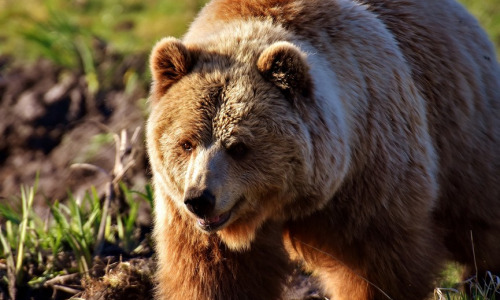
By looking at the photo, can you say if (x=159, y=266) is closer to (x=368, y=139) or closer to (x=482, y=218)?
(x=368, y=139)

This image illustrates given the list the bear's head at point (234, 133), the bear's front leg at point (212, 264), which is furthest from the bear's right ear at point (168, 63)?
the bear's front leg at point (212, 264)

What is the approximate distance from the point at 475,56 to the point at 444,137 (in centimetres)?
78

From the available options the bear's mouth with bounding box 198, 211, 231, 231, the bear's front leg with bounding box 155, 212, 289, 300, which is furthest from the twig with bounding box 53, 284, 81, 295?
the bear's mouth with bounding box 198, 211, 231, 231

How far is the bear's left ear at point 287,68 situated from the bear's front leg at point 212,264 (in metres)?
0.90

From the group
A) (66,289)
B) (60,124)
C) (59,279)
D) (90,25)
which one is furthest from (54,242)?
(90,25)

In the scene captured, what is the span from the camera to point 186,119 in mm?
4355

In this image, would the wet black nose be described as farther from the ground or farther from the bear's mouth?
the ground

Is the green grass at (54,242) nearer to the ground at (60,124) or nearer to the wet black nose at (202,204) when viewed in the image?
the ground at (60,124)

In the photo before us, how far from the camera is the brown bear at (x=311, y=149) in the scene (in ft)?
14.2

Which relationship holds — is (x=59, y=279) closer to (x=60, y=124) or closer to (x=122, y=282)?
(x=122, y=282)

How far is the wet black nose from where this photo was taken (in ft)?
13.4

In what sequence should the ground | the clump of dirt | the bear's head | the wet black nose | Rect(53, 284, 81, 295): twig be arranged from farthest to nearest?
the ground, Rect(53, 284, 81, 295): twig, the clump of dirt, the bear's head, the wet black nose

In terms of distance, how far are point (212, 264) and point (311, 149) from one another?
0.95 meters

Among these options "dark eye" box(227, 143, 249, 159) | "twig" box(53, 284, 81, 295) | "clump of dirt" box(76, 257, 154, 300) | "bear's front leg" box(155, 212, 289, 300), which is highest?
"dark eye" box(227, 143, 249, 159)
